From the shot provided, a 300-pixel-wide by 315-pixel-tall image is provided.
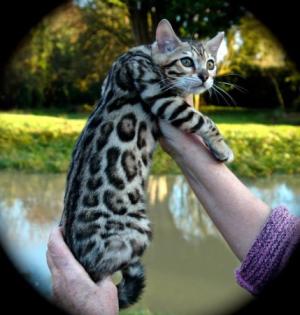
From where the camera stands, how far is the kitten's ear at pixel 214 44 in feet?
4.23

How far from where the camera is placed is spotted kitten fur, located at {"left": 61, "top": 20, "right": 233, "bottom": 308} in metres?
1.15

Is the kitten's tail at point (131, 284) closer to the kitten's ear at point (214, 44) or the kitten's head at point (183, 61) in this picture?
the kitten's head at point (183, 61)

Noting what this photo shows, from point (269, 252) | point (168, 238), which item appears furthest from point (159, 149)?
point (269, 252)

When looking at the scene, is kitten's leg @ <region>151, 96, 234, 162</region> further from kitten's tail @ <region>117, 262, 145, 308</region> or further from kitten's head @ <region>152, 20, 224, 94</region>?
kitten's tail @ <region>117, 262, 145, 308</region>

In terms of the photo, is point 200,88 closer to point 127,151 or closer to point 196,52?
point 196,52

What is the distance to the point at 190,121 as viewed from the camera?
1.20 meters

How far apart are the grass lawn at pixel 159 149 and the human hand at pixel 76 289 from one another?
378 centimetres

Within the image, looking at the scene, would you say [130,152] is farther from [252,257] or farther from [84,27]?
[84,27]

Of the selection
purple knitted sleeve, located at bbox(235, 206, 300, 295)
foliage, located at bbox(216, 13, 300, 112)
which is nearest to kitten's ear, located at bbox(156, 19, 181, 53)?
purple knitted sleeve, located at bbox(235, 206, 300, 295)

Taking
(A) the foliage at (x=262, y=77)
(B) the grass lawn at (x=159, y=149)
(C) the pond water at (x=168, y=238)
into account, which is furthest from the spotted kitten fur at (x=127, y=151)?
(A) the foliage at (x=262, y=77)

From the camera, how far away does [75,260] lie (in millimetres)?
1166

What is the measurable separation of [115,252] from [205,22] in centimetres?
439

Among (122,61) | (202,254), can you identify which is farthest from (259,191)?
(122,61)

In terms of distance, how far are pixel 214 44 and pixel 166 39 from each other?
0.13 meters
